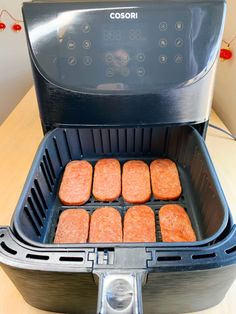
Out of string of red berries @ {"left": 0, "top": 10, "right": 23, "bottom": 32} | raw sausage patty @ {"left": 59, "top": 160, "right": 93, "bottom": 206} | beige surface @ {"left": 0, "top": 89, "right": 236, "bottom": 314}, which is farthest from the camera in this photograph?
string of red berries @ {"left": 0, "top": 10, "right": 23, "bottom": 32}

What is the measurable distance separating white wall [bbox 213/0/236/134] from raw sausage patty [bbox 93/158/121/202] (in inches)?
18.2

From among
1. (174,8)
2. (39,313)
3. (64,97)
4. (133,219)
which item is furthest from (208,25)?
(39,313)

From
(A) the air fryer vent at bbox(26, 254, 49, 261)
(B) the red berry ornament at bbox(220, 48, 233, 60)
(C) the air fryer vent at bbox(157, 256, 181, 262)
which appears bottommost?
(A) the air fryer vent at bbox(26, 254, 49, 261)

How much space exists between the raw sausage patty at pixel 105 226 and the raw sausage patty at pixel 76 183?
0.06 m

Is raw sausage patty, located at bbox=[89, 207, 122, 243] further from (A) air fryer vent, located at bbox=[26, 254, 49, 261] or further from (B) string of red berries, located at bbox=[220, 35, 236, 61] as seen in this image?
(B) string of red berries, located at bbox=[220, 35, 236, 61]

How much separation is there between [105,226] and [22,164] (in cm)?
38

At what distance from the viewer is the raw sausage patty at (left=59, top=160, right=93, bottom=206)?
0.65 meters

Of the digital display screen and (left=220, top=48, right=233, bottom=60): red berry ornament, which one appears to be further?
(left=220, top=48, right=233, bottom=60): red berry ornament

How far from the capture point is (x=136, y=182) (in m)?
0.69

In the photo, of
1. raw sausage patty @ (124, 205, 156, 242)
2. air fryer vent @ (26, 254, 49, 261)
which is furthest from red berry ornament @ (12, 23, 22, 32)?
air fryer vent @ (26, 254, 49, 261)

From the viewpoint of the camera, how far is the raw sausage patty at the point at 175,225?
552 millimetres

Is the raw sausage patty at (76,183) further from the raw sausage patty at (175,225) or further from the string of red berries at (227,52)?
the string of red berries at (227,52)

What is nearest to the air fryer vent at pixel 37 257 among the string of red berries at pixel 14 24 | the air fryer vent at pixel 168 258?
the air fryer vent at pixel 168 258

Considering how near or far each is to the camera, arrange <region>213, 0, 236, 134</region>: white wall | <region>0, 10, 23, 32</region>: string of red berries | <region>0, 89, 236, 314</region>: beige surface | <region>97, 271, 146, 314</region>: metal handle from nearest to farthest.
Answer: <region>97, 271, 146, 314</region>: metal handle → <region>0, 89, 236, 314</region>: beige surface → <region>213, 0, 236, 134</region>: white wall → <region>0, 10, 23, 32</region>: string of red berries
